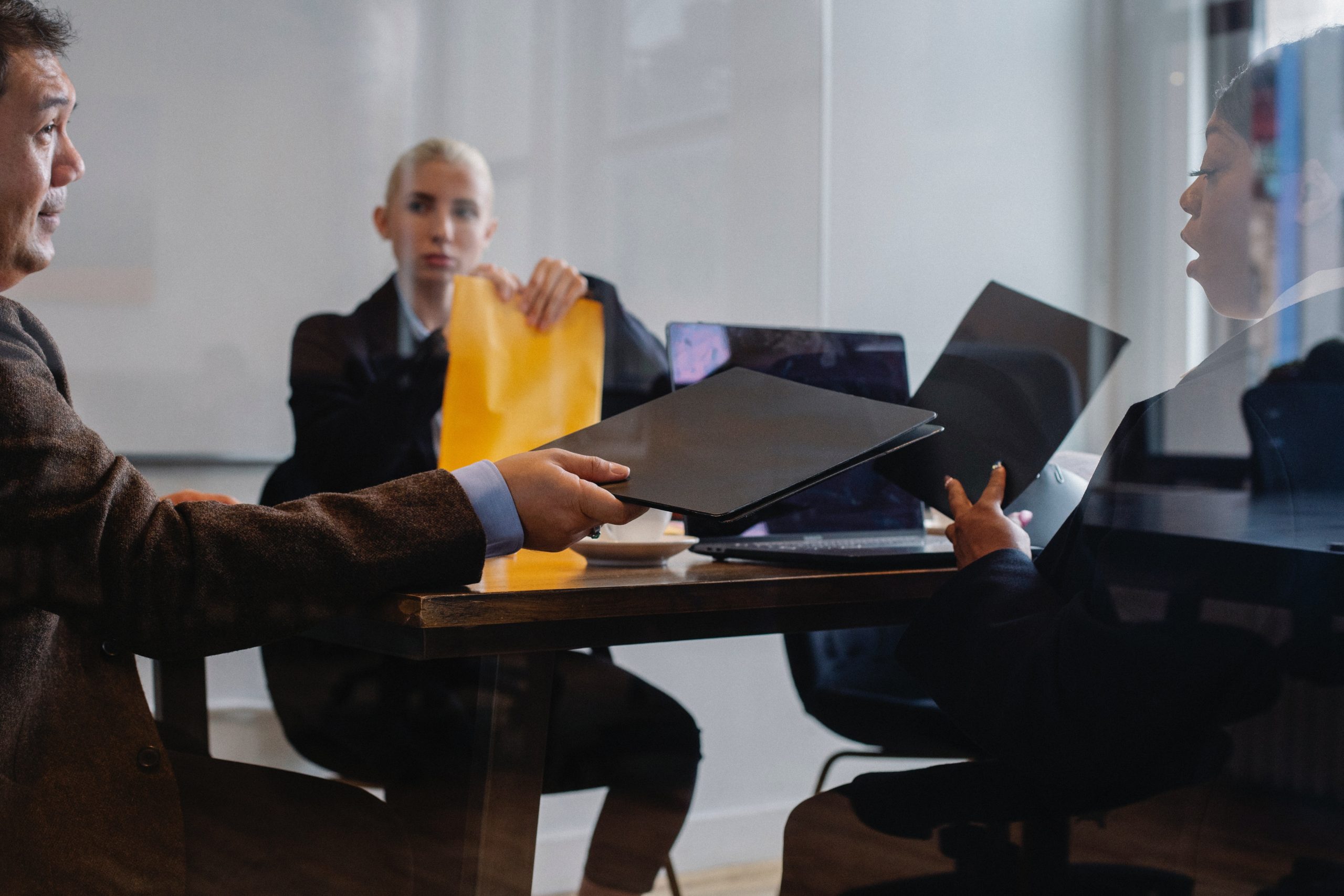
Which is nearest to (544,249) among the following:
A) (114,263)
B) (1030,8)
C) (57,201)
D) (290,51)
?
(290,51)

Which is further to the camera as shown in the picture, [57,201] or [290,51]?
[290,51]

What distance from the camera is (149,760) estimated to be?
0.80m

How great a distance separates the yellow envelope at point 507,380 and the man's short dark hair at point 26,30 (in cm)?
42

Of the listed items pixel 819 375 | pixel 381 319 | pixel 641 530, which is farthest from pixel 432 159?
pixel 641 530

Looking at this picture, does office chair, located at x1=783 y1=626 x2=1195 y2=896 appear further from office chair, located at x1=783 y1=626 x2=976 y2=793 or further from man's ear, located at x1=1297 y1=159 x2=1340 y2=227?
man's ear, located at x1=1297 y1=159 x2=1340 y2=227

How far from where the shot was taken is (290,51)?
1.74 m

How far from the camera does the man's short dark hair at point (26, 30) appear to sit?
31.1 inches

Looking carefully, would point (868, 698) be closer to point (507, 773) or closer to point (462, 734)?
point (462, 734)

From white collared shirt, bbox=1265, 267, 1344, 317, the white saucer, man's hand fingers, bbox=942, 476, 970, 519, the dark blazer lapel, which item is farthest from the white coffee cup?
the dark blazer lapel

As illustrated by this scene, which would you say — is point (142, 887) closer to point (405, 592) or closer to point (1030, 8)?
point (405, 592)

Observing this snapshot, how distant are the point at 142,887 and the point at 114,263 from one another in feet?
3.46

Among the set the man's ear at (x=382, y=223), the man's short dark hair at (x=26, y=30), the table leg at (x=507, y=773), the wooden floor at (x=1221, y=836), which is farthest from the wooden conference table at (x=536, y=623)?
the man's ear at (x=382, y=223)

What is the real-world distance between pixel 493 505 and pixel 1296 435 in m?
0.51

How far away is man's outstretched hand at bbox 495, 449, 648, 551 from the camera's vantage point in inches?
30.7
